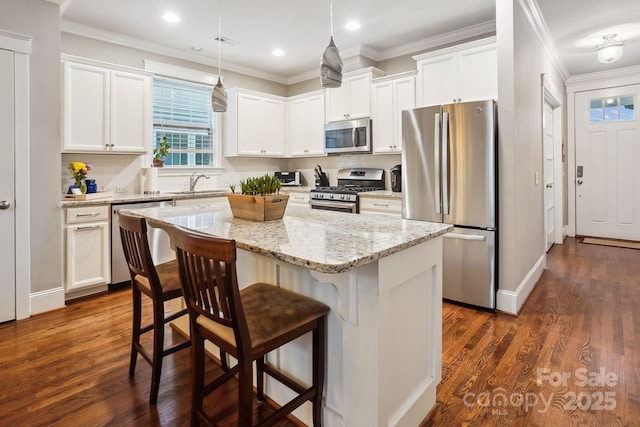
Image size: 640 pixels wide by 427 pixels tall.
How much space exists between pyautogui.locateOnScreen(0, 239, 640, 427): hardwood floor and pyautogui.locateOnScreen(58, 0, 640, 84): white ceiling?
8.97 ft

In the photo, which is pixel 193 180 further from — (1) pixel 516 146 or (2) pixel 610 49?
(2) pixel 610 49

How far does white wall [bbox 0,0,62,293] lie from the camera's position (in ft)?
9.71

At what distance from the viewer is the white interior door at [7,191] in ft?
9.17

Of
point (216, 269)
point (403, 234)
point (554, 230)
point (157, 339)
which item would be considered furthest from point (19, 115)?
point (554, 230)

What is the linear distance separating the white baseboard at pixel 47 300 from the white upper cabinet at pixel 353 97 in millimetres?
3633

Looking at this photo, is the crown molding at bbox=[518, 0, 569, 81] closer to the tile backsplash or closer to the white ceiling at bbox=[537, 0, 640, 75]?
the white ceiling at bbox=[537, 0, 640, 75]

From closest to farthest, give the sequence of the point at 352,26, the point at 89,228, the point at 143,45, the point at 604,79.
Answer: the point at 89,228
the point at 352,26
the point at 143,45
the point at 604,79

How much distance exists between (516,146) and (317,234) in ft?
7.26

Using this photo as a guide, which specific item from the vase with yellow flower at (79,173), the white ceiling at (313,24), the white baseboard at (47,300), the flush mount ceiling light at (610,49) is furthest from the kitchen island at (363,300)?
the flush mount ceiling light at (610,49)

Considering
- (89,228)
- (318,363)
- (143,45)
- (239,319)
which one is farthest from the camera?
(143,45)

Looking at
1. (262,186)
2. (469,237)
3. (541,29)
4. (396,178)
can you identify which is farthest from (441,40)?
(262,186)

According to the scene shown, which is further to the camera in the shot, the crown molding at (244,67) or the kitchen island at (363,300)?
the crown molding at (244,67)

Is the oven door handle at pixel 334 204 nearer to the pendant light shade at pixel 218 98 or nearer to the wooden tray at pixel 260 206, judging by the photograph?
the pendant light shade at pixel 218 98

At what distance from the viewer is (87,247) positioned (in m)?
3.38
